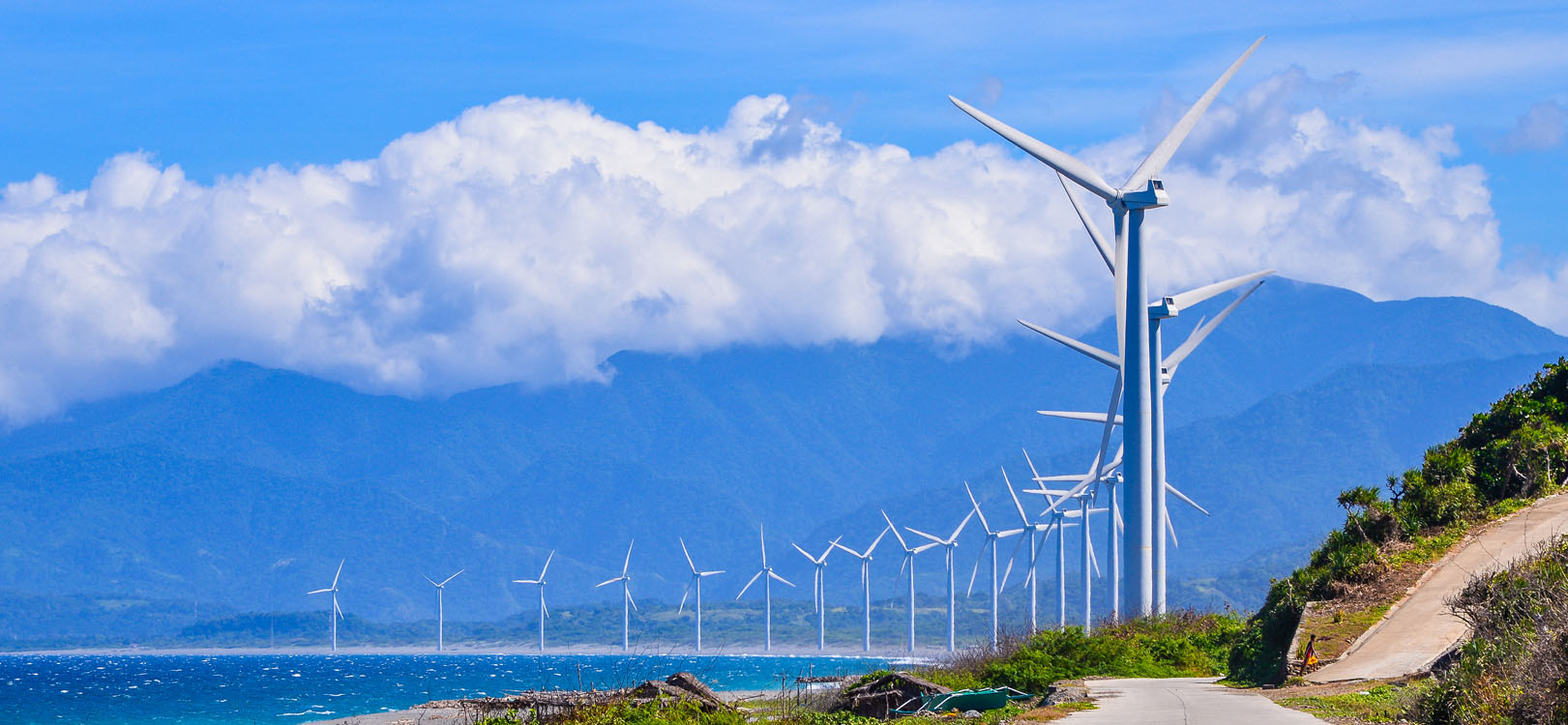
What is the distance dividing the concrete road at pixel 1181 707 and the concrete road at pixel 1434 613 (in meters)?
2.90

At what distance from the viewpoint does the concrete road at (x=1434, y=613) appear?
4069 centimetres

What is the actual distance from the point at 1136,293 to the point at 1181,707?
36050 millimetres

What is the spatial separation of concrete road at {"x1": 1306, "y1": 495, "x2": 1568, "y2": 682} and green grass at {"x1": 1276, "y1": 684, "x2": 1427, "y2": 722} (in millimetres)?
2985

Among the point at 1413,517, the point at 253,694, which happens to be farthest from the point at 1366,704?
the point at 253,694

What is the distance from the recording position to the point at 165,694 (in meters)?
153

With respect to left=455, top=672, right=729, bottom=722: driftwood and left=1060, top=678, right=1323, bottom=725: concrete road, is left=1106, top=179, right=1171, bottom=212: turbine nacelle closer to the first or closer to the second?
left=1060, top=678, right=1323, bottom=725: concrete road

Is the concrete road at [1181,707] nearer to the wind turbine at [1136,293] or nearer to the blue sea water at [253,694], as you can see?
the wind turbine at [1136,293]

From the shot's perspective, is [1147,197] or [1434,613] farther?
[1147,197]

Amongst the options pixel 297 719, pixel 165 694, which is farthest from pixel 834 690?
pixel 165 694

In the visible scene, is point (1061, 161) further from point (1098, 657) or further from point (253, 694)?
point (253, 694)

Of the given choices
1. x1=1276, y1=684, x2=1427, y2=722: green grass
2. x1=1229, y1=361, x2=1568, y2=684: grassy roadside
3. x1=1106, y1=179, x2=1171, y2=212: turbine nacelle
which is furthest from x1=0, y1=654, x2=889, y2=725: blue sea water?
x1=1276, y1=684, x2=1427, y2=722: green grass

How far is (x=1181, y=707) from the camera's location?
37.0 metres

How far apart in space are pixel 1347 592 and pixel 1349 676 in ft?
29.0

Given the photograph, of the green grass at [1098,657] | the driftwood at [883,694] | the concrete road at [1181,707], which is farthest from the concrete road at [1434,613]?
the green grass at [1098,657]
